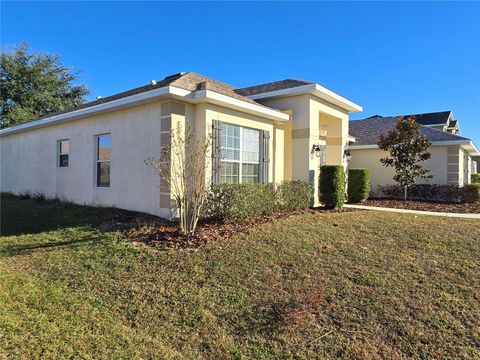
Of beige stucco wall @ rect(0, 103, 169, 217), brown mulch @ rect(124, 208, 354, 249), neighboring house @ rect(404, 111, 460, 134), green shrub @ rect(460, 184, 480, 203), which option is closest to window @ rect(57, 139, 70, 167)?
beige stucco wall @ rect(0, 103, 169, 217)

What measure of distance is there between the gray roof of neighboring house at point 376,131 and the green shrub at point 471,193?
2836 millimetres

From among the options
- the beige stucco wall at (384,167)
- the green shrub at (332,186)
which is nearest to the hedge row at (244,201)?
the green shrub at (332,186)

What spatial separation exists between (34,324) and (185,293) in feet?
6.27

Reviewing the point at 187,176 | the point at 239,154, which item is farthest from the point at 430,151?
the point at 187,176

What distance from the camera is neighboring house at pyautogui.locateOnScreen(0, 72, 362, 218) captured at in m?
8.87

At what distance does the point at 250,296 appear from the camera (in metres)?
4.68

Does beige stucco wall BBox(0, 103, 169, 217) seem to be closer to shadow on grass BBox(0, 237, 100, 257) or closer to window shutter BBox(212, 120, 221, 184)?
window shutter BBox(212, 120, 221, 184)

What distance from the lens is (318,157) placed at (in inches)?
484

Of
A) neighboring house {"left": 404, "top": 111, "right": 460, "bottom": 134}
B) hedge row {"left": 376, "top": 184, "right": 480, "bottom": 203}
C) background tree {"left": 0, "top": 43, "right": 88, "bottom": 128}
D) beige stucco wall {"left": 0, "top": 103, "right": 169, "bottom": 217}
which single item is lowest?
hedge row {"left": 376, "top": 184, "right": 480, "bottom": 203}

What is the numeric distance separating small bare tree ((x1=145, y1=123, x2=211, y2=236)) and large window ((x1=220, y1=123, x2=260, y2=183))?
1.30 meters

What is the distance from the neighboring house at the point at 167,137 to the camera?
887 centimetres

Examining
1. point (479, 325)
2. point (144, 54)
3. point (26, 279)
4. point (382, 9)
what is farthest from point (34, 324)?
point (144, 54)

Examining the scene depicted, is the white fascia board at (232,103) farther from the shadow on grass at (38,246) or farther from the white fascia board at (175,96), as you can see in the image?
the shadow on grass at (38,246)

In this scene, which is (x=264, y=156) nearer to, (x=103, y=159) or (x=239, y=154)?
(x=239, y=154)
